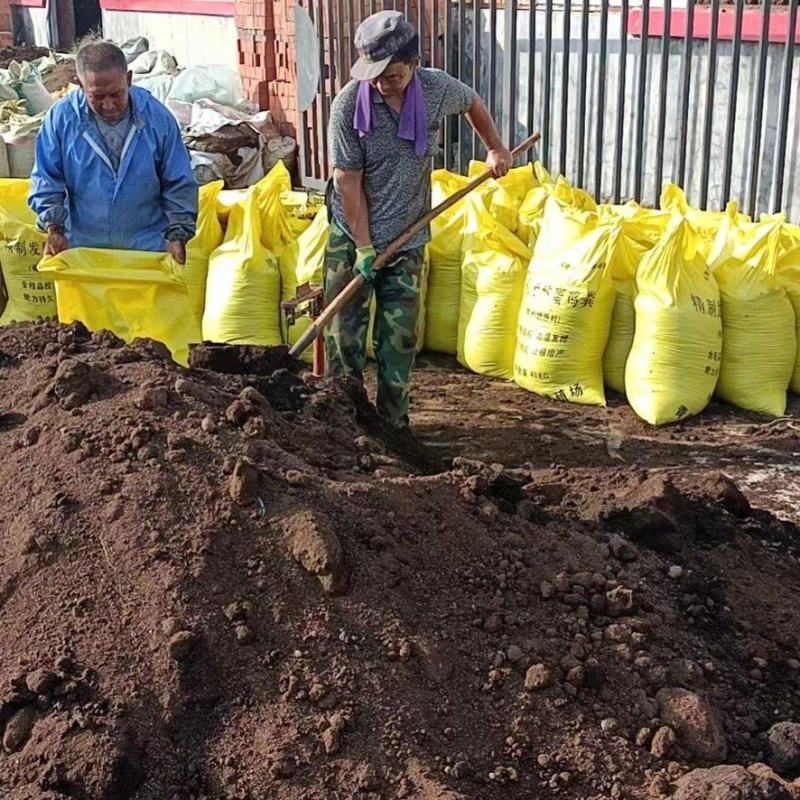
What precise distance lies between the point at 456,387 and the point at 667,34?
2.14 m

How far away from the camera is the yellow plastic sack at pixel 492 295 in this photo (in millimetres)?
5625

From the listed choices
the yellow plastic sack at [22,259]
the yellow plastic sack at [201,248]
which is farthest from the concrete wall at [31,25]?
the yellow plastic sack at [201,248]

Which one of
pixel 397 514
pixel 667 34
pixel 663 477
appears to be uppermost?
pixel 667 34

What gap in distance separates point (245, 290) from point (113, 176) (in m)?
1.23

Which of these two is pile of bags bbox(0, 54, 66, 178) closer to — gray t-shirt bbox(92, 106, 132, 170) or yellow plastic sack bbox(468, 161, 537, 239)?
yellow plastic sack bbox(468, 161, 537, 239)

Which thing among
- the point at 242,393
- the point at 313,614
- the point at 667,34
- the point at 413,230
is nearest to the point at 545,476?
the point at 413,230

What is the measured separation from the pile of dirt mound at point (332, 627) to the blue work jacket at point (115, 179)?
1401 mm

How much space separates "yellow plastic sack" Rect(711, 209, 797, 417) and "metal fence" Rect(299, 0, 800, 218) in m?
0.82

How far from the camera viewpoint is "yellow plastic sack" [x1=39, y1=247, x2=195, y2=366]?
15.3ft

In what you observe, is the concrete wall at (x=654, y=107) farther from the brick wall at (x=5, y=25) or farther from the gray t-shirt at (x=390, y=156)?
the brick wall at (x=5, y=25)

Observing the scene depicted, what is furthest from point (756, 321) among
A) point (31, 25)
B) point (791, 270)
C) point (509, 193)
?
point (31, 25)

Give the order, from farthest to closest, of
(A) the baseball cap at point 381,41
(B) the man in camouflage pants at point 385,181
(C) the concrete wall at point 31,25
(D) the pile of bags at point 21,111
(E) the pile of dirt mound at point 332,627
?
(C) the concrete wall at point 31,25, (D) the pile of bags at point 21,111, (B) the man in camouflage pants at point 385,181, (A) the baseball cap at point 381,41, (E) the pile of dirt mound at point 332,627

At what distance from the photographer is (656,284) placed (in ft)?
16.7

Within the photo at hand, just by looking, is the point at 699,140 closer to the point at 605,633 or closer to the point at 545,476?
the point at 545,476
